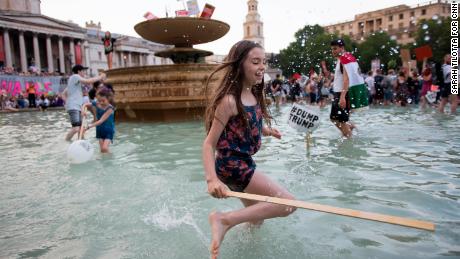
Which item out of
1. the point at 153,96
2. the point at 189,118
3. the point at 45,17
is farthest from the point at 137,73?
the point at 45,17

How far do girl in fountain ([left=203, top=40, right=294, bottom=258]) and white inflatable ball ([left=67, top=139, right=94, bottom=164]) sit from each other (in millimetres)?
3684

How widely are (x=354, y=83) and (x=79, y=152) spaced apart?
4855 millimetres

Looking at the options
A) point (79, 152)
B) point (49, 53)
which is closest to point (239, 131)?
point (79, 152)

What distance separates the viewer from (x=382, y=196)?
145 inches

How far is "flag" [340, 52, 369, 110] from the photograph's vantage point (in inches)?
255

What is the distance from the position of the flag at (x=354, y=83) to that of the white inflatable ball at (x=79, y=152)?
462 cm

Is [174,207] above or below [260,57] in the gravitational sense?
below

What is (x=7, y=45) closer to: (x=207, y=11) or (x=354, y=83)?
(x=207, y=11)

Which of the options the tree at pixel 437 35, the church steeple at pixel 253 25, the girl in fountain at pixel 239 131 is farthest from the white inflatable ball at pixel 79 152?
the church steeple at pixel 253 25

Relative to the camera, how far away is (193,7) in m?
17.6

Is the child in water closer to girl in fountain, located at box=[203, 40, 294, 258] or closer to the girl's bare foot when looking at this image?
girl in fountain, located at box=[203, 40, 294, 258]

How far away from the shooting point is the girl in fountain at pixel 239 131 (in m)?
2.53

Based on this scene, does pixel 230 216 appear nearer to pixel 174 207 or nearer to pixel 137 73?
pixel 174 207

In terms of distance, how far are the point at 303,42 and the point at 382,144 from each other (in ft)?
243
